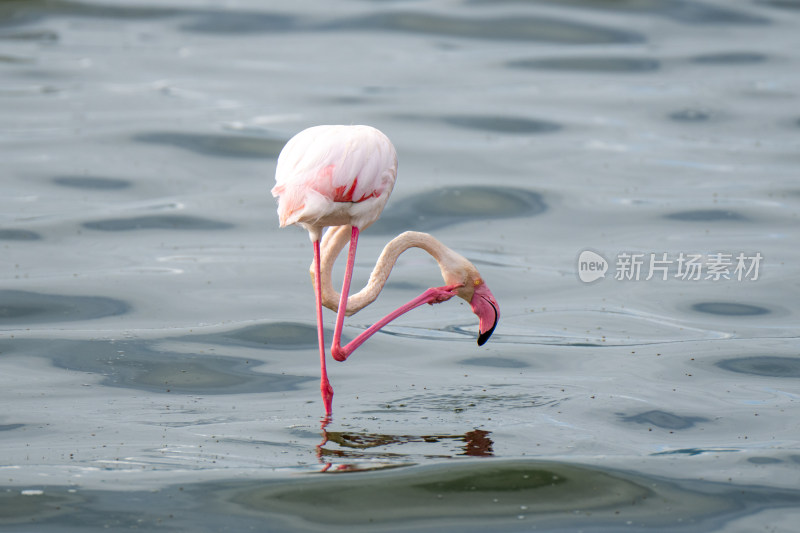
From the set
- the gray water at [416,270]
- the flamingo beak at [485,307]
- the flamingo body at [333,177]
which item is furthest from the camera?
the flamingo beak at [485,307]

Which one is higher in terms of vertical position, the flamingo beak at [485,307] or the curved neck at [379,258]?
the curved neck at [379,258]

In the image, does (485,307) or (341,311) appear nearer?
(341,311)

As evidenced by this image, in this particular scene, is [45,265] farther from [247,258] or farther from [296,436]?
[296,436]

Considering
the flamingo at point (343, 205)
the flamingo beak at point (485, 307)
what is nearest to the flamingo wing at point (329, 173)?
the flamingo at point (343, 205)

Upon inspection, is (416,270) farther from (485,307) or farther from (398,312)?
(398,312)

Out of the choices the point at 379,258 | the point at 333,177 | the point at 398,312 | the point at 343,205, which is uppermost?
the point at 333,177

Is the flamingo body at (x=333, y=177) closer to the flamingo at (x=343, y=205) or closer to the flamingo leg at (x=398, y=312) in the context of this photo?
the flamingo at (x=343, y=205)

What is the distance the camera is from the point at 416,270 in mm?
11164

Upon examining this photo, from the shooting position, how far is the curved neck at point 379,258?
6.92 m

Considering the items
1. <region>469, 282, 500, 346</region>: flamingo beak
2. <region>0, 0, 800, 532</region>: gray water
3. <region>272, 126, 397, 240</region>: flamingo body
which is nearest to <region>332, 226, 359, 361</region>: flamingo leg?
<region>272, 126, 397, 240</region>: flamingo body

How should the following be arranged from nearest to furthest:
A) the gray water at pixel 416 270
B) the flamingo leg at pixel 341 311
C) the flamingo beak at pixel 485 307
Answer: the gray water at pixel 416 270, the flamingo leg at pixel 341 311, the flamingo beak at pixel 485 307

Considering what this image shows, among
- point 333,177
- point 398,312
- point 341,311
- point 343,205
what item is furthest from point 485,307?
point 333,177

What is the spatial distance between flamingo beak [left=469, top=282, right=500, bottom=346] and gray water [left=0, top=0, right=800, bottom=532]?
499 millimetres

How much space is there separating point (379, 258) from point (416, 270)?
4.21m
